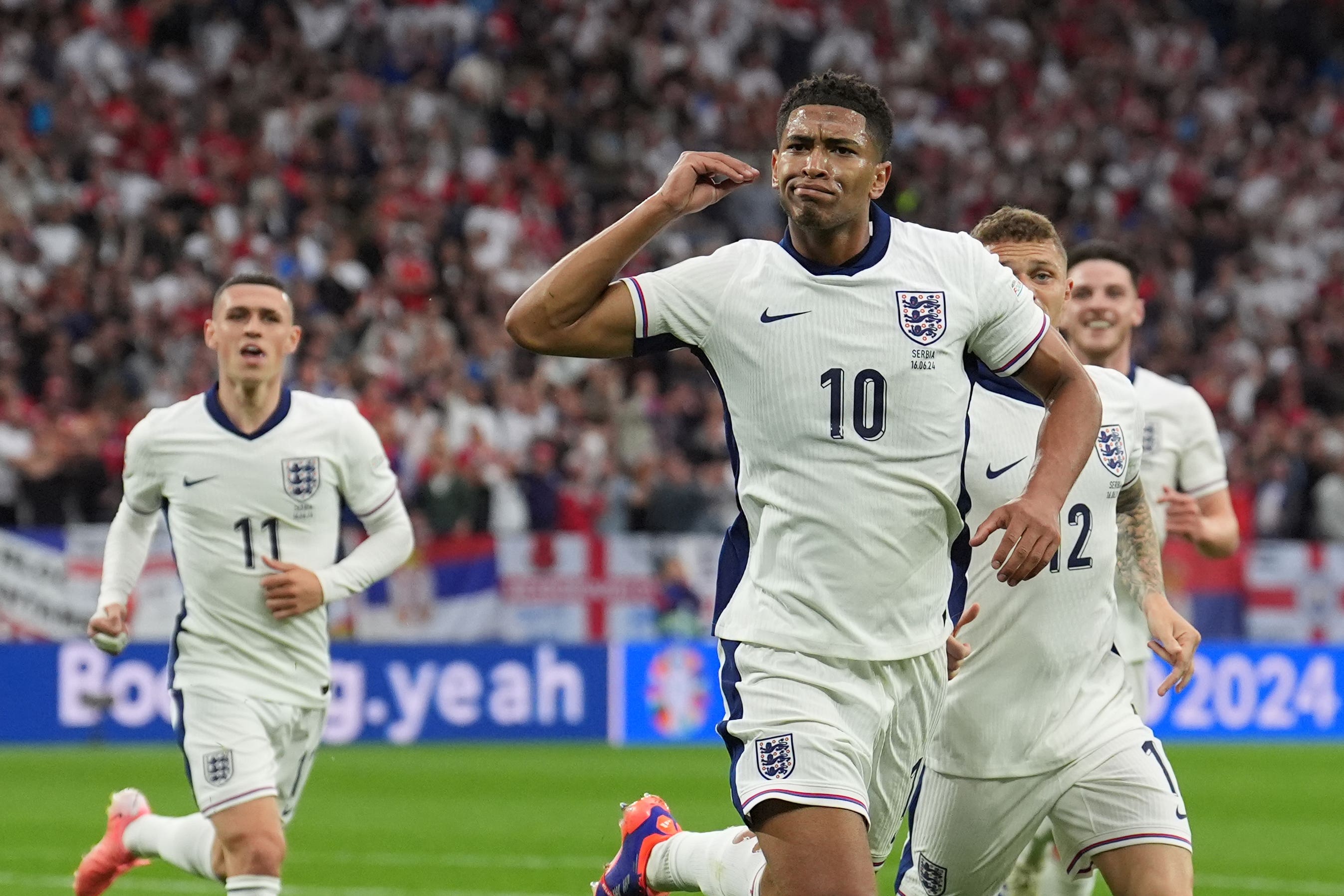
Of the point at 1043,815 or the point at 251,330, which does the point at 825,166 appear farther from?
the point at 251,330

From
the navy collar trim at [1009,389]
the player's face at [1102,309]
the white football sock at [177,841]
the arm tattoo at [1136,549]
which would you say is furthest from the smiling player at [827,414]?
the white football sock at [177,841]

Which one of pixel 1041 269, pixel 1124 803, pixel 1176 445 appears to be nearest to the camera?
pixel 1124 803

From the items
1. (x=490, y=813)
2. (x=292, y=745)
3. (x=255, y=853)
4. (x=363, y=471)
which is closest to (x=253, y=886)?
(x=255, y=853)

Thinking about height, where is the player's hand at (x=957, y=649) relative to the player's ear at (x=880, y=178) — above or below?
below

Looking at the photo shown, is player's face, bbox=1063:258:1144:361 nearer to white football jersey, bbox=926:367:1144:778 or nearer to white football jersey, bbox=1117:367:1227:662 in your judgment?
white football jersey, bbox=1117:367:1227:662

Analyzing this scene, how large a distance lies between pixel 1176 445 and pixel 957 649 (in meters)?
3.19

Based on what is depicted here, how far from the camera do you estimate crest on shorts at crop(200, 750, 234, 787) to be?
24.7 ft

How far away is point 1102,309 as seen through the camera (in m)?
7.83

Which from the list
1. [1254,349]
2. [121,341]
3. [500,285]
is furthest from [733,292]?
[1254,349]

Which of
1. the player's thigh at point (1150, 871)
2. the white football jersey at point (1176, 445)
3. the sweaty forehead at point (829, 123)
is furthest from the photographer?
the white football jersey at point (1176, 445)

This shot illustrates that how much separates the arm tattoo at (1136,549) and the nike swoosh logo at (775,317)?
73.4 inches

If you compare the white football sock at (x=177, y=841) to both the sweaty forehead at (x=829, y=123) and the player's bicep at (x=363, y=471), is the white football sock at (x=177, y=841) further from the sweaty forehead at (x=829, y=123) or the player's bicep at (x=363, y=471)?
the sweaty forehead at (x=829, y=123)

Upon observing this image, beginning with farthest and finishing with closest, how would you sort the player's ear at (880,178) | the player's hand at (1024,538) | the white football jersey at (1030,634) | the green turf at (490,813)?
the green turf at (490,813), the white football jersey at (1030,634), the player's ear at (880,178), the player's hand at (1024,538)

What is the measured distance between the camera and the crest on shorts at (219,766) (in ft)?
24.7
